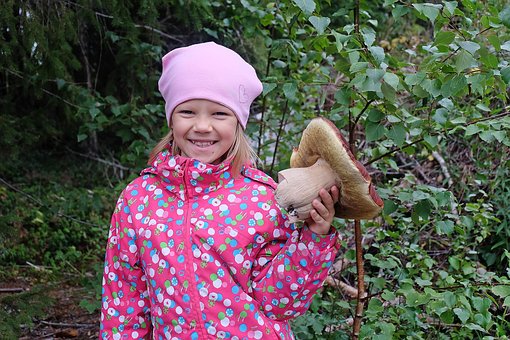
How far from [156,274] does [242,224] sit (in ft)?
0.97

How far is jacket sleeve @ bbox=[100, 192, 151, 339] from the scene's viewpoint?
77.6 inches

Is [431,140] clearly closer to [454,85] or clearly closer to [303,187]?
[454,85]

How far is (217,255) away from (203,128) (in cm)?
36

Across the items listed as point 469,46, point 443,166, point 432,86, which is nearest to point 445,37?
point 469,46

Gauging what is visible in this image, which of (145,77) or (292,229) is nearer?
(292,229)

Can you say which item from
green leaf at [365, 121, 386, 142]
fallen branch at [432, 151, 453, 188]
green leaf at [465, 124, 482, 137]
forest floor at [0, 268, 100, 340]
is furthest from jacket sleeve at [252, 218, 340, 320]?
fallen branch at [432, 151, 453, 188]

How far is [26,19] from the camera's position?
10.4 feet

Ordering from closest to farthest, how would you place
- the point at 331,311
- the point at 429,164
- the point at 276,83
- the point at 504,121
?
the point at 504,121 → the point at 276,83 → the point at 331,311 → the point at 429,164

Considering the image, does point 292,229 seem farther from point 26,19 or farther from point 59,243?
point 59,243

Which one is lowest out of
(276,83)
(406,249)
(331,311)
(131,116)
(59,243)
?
(59,243)

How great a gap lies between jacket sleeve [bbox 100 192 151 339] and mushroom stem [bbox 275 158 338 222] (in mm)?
567

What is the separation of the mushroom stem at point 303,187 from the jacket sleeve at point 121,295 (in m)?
0.57

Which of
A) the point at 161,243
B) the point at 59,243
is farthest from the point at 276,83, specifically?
the point at 59,243

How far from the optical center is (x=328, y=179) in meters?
1.63
